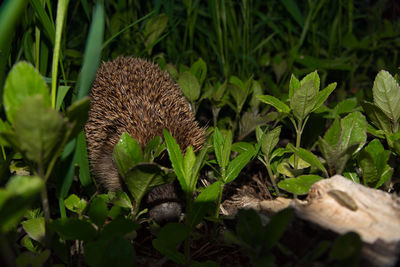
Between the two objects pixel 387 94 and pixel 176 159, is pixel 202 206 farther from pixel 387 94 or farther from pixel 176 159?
pixel 387 94

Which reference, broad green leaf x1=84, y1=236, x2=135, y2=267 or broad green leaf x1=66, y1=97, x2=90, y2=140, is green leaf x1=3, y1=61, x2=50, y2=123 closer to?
broad green leaf x1=66, y1=97, x2=90, y2=140

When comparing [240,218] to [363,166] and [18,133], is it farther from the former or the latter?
[18,133]

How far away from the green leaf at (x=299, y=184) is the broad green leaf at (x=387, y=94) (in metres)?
0.68

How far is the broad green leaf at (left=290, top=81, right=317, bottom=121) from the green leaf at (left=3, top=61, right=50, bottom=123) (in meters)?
1.44

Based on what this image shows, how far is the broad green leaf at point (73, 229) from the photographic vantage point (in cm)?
168

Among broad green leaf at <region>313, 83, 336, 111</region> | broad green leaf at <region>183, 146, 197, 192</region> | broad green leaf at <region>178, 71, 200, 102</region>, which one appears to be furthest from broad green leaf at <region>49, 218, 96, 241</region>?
broad green leaf at <region>178, 71, 200, 102</region>

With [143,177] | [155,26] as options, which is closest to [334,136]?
[143,177]

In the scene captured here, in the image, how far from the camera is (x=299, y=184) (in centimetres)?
201

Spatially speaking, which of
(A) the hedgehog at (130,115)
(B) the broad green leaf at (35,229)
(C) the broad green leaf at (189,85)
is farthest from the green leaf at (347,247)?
(C) the broad green leaf at (189,85)

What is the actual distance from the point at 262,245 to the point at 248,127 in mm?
1727

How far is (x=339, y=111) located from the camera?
3174 mm

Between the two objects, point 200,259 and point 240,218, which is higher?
point 240,218

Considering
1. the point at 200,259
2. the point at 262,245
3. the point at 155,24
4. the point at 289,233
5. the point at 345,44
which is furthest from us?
the point at 345,44

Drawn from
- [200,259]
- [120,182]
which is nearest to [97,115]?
[120,182]
